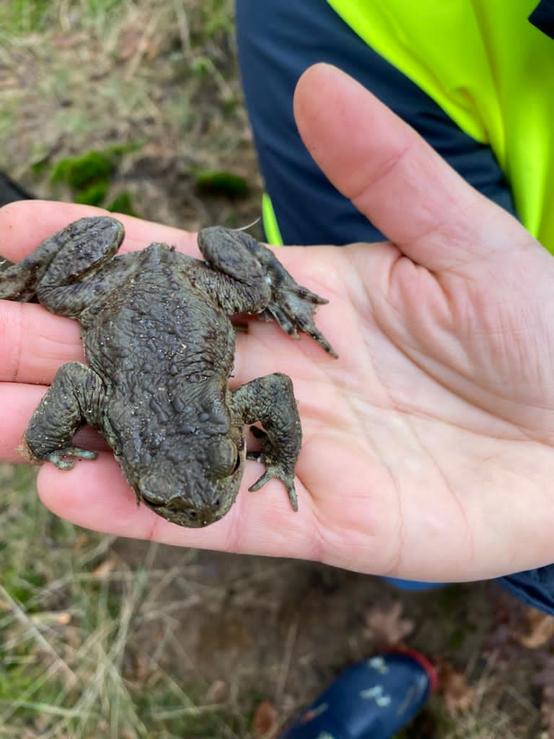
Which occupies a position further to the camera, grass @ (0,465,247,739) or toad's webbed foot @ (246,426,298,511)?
grass @ (0,465,247,739)

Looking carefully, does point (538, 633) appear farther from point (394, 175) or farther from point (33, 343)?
point (33, 343)

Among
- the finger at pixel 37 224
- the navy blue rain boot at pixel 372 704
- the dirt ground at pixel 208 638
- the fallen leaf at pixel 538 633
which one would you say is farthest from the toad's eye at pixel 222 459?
the fallen leaf at pixel 538 633

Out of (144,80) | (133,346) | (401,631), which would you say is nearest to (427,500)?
(133,346)

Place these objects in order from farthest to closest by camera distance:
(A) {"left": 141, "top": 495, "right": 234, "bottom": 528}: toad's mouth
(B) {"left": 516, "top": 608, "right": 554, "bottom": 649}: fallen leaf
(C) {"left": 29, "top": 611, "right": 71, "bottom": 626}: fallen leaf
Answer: (B) {"left": 516, "top": 608, "right": 554, "bottom": 649}: fallen leaf → (C) {"left": 29, "top": 611, "right": 71, "bottom": 626}: fallen leaf → (A) {"left": 141, "top": 495, "right": 234, "bottom": 528}: toad's mouth

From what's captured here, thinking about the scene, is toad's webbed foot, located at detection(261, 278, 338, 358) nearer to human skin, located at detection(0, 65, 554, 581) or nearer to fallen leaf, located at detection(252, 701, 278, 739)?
human skin, located at detection(0, 65, 554, 581)

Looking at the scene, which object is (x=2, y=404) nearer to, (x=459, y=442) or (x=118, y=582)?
(x=118, y=582)

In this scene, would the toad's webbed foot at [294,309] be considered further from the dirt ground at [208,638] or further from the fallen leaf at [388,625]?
the fallen leaf at [388,625]

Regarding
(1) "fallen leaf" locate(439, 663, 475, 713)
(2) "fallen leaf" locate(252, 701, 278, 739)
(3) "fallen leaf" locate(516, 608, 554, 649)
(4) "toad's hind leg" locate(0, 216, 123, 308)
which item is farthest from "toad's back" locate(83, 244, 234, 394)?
Result: (3) "fallen leaf" locate(516, 608, 554, 649)
